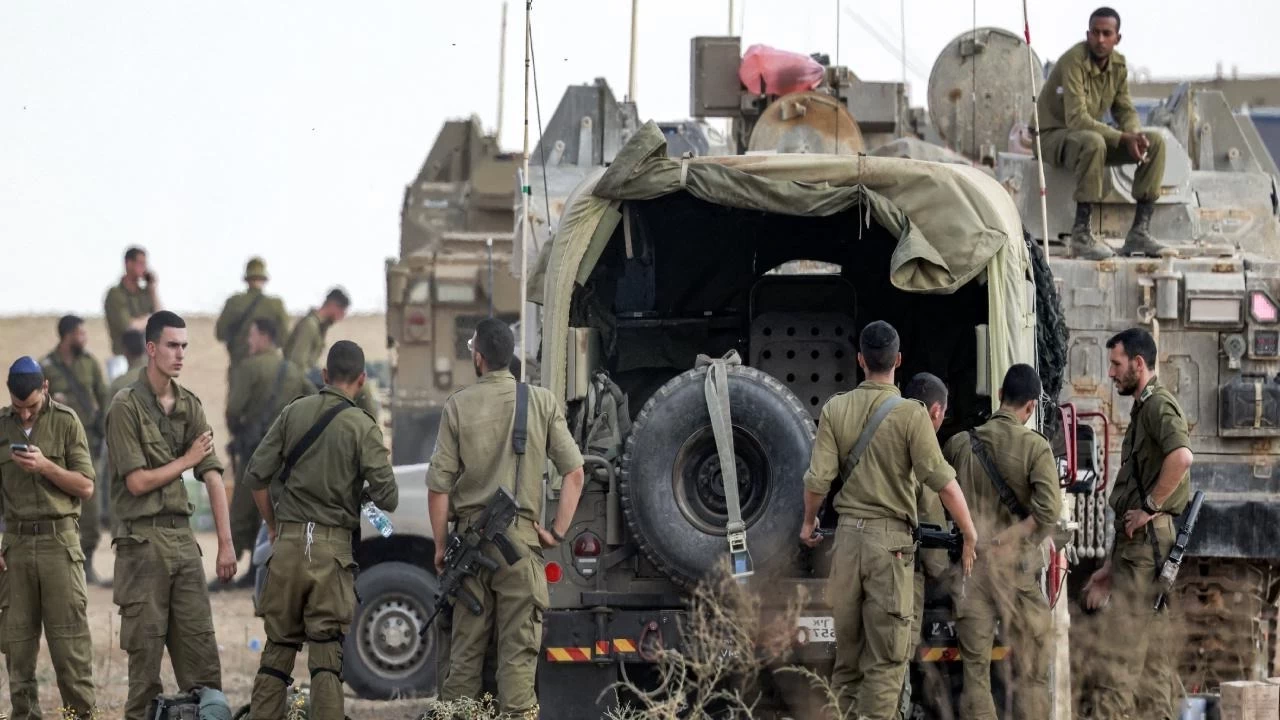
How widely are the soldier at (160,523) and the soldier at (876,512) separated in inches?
103

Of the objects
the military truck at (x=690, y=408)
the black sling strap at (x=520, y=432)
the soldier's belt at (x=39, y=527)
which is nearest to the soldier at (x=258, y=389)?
the soldier's belt at (x=39, y=527)

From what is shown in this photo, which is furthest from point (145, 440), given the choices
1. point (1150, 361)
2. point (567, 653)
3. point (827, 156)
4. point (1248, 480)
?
point (1248, 480)

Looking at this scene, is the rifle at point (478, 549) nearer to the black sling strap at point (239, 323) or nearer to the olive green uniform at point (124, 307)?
the black sling strap at point (239, 323)

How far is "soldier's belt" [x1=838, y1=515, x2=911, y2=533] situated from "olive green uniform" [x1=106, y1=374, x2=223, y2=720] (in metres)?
2.85

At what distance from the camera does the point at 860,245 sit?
989 centimetres

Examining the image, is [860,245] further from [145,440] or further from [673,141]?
[145,440]

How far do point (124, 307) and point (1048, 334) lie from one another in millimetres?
9681

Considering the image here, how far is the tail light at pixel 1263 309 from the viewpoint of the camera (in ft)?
33.6

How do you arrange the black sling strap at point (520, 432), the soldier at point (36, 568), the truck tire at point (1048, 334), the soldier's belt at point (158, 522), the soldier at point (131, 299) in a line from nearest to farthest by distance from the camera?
the black sling strap at point (520, 432) → the soldier's belt at point (158, 522) → the soldier at point (36, 568) → the truck tire at point (1048, 334) → the soldier at point (131, 299)

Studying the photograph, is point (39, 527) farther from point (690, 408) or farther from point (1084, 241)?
point (1084, 241)

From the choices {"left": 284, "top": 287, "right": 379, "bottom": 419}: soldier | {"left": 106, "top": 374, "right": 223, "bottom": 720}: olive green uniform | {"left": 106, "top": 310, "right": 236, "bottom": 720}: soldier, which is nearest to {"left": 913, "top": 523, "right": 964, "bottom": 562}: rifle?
{"left": 106, "top": 310, "right": 236, "bottom": 720}: soldier

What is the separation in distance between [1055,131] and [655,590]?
4.50m

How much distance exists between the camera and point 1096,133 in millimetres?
11125

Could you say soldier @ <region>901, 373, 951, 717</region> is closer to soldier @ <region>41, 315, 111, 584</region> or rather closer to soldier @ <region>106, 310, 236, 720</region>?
soldier @ <region>106, 310, 236, 720</region>
